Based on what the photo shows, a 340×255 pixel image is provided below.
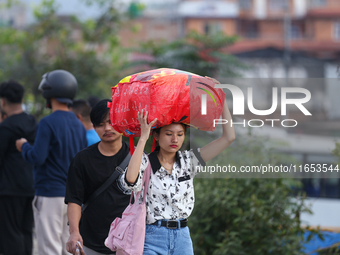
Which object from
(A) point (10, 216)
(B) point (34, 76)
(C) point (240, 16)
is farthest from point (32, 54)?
(C) point (240, 16)

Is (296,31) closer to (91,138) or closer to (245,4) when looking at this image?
(245,4)

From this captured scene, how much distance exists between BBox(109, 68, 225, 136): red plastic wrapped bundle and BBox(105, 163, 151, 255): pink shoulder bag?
0.33 m

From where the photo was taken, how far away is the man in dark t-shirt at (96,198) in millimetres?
3438

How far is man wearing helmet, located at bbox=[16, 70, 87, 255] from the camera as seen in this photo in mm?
4238

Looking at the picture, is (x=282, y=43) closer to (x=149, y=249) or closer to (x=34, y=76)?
(x=34, y=76)

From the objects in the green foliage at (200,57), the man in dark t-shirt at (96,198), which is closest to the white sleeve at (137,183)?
the man in dark t-shirt at (96,198)

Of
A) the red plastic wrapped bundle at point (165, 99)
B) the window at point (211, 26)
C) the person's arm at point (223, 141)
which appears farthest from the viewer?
the window at point (211, 26)

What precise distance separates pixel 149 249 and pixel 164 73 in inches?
42.8

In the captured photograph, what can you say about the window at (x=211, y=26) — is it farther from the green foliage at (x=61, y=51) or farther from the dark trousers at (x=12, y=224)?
the dark trousers at (x=12, y=224)

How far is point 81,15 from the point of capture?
19.1 metres

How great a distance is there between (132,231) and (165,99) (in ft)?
2.69

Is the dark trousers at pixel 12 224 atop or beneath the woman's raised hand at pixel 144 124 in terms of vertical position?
beneath

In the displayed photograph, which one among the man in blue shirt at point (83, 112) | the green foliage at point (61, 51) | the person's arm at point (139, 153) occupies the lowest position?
the person's arm at point (139, 153)

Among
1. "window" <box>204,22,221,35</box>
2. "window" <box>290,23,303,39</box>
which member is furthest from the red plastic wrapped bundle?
"window" <box>290,23,303,39</box>
